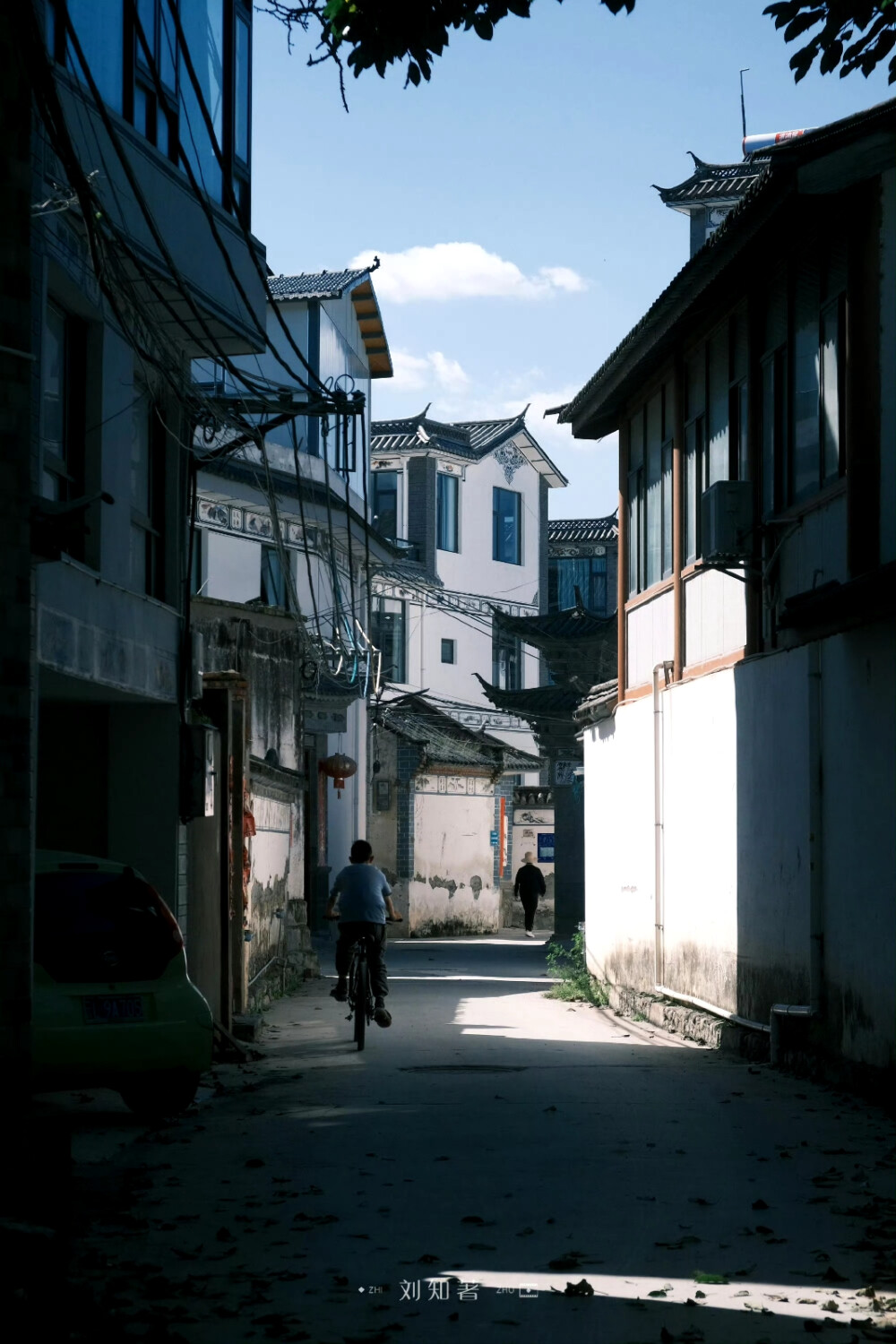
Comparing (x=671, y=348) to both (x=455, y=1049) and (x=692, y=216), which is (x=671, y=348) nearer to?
(x=455, y=1049)

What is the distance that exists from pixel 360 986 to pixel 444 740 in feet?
94.7

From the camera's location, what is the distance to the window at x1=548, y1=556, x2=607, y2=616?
58688 millimetres

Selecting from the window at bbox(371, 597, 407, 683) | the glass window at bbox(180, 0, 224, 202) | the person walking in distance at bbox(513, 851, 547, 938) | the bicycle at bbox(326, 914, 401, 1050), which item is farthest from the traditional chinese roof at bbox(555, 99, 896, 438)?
the window at bbox(371, 597, 407, 683)

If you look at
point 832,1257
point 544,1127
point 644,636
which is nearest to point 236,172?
point 644,636

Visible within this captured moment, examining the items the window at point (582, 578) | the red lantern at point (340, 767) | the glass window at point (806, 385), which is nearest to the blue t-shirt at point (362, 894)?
the glass window at point (806, 385)

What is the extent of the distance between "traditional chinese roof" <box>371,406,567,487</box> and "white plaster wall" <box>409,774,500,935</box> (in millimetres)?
12333

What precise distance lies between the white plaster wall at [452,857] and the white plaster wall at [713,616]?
24.7 m

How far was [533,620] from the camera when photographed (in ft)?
125

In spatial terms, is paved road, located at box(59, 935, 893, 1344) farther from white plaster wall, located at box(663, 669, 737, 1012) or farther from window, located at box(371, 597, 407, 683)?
window, located at box(371, 597, 407, 683)

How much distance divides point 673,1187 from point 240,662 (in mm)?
16725

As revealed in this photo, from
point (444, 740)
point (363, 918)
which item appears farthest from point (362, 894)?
point (444, 740)

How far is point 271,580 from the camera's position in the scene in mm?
33344

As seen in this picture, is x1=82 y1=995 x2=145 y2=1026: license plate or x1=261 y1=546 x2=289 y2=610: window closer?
x1=82 y1=995 x2=145 y2=1026: license plate

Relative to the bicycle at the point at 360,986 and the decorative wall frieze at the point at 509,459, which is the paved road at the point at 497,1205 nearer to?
the bicycle at the point at 360,986
